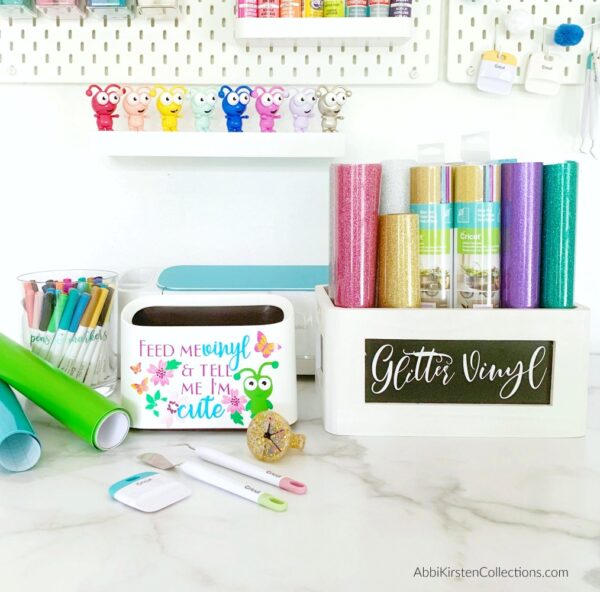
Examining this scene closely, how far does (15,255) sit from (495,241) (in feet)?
2.76

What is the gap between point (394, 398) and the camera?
861 millimetres

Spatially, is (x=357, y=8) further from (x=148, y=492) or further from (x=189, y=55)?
(x=148, y=492)

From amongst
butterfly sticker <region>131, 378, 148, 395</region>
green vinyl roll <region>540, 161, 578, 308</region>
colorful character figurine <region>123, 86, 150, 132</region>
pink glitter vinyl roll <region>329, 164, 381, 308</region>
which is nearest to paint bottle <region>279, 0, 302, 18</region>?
colorful character figurine <region>123, 86, 150, 132</region>

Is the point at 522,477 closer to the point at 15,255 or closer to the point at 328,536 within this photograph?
the point at 328,536

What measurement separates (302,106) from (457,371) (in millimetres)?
504

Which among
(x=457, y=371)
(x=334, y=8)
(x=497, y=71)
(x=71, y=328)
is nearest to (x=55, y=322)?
(x=71, y=328)

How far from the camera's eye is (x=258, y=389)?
0.87 meters

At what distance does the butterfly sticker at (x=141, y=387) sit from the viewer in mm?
860

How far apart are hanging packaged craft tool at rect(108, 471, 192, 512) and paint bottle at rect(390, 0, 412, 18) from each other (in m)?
0.77

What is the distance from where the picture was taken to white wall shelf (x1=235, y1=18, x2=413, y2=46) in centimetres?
109

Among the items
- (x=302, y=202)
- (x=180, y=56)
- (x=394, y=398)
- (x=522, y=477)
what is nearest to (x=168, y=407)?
(x=394, y=398)

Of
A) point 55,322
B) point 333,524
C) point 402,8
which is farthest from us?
point 402,8

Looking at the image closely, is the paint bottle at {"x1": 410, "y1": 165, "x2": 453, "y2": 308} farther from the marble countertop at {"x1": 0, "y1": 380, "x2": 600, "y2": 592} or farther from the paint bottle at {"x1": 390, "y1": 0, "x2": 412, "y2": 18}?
the paint bottle at {"x1": 390, "y1": 0, "x2": 412, "y2": 18}

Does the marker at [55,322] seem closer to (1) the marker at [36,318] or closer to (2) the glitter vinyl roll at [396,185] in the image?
(1) the marker at [36,318]
